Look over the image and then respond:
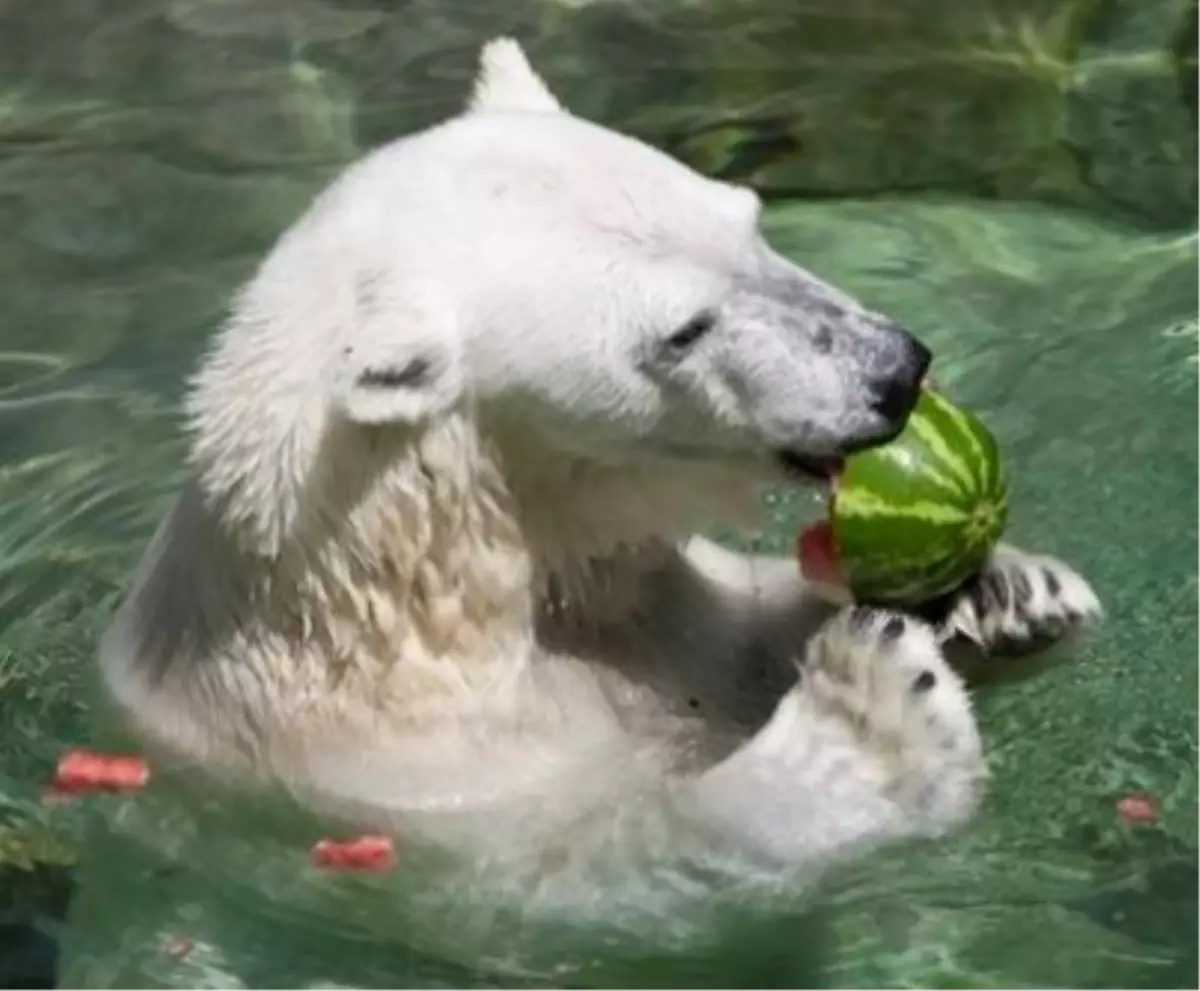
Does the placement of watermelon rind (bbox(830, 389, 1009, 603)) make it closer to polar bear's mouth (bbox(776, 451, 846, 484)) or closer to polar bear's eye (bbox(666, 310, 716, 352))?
polar bear's mouth (bbox(776, 451, 846, 484))

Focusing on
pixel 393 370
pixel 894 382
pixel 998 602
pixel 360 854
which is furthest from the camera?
pixel 998 602

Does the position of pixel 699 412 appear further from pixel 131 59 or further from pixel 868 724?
pixel 131 59

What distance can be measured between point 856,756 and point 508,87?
0.92m

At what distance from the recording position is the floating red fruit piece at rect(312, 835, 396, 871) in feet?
10.0

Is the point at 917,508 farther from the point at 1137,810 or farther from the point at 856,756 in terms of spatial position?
the point at 1137,810

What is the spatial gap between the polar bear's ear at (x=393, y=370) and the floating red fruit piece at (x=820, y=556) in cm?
52

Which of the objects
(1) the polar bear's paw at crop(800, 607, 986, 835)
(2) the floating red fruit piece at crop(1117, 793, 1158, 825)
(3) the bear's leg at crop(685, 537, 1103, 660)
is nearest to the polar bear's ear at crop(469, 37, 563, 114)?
(3) the bear's leg at crop(685, 537, 1103, 660)

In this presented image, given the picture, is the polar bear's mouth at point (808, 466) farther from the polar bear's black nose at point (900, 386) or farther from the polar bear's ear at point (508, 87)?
the polar bear's ear at point (508, 87)

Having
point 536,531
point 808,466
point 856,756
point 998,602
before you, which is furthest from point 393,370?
point 998,602

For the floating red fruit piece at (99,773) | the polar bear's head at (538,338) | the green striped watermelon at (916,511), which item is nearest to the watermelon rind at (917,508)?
the green striped watermelon at (916,511)

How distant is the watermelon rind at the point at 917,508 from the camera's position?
9.85 feet

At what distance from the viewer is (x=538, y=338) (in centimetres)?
284

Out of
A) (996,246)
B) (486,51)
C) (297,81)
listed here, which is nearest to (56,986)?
(486,51)

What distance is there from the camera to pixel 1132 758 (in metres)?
3.22
